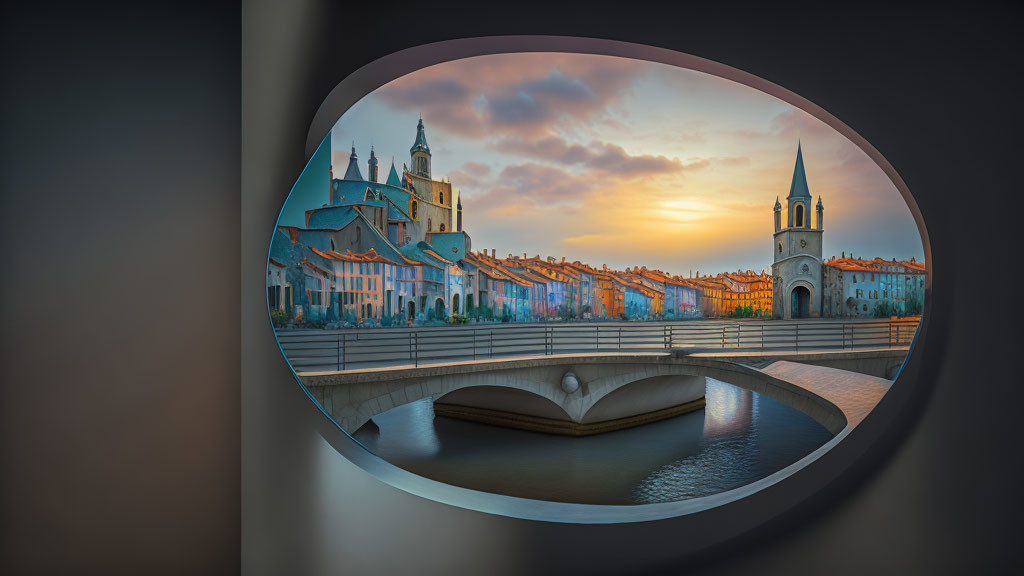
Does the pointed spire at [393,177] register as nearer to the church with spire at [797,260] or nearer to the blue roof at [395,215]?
the blue roof at [395,215]

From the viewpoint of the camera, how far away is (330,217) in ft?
55.3

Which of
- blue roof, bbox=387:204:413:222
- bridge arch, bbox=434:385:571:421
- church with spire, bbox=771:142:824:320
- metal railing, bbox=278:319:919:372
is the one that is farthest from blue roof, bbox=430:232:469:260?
church with spire, bbox=771:142:824:320

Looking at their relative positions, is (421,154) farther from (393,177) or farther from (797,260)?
(797,260)

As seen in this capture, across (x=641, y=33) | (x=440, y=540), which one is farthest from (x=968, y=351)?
(x=440, y=540)

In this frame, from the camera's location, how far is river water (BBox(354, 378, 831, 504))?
8.60m

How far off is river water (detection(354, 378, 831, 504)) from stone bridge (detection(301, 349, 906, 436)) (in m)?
0.38

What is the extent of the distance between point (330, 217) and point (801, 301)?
18.5 meters

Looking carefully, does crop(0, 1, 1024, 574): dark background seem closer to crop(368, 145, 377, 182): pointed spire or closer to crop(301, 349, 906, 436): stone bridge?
crop(301, 349, 906, 436): stone bridge

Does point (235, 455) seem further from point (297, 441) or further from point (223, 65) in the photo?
point (223, 65)

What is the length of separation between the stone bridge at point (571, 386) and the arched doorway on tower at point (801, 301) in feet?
21.1

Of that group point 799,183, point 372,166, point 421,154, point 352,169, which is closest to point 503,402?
point 799,183

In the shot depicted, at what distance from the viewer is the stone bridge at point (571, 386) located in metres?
7.38

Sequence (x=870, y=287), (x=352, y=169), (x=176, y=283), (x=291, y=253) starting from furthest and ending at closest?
(x=352, y=169), (x=291, y=253), (x=870, y=287), (x=176, y=283)

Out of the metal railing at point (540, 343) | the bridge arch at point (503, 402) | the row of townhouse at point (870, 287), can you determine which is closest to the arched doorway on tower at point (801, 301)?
the row of townhouse at point (870, 287)
